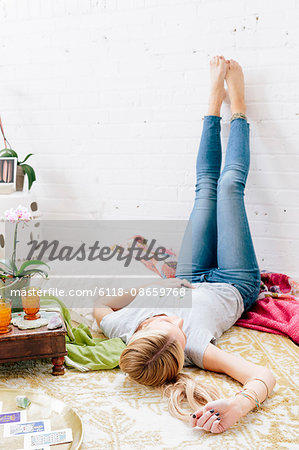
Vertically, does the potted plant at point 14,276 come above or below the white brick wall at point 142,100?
below

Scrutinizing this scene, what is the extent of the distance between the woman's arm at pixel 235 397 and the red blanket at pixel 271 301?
0.47 meters

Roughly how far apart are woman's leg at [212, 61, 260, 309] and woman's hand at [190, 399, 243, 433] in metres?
0.86

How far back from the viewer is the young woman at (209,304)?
144 centimetres

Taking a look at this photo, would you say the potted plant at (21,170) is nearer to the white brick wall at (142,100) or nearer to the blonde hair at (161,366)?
the white brick wall at (142,100)

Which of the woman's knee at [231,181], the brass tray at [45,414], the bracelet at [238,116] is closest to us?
the brass tray at [45,414]

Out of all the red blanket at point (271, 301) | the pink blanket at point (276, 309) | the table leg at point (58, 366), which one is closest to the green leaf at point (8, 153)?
the red blanket at point (271, 301)

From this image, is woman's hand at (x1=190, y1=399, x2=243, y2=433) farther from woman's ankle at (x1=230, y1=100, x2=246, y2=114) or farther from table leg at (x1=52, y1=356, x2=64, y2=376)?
woman's ankle at (x1=230, y1=100, x2=246, y2=114)

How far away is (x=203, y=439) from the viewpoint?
1.26 meters

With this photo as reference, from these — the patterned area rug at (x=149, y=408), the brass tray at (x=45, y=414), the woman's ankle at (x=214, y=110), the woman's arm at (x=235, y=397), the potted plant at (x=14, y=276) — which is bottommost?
the patterned area rug at (x=149, y=408)

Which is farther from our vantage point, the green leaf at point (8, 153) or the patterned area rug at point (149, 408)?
the green leaf at point (8, 153)

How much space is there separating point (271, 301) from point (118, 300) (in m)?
0.75

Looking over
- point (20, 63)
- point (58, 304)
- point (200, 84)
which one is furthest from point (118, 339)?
point (20, 63)

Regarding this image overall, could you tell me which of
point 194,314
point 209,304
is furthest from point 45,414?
point 209,304

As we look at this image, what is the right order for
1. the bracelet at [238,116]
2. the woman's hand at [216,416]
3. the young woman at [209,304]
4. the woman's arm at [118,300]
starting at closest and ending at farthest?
the woman's hand at [216,416], the young woman at [209,304], the woman's arm at [118,300], the bracelet at [238,116]
